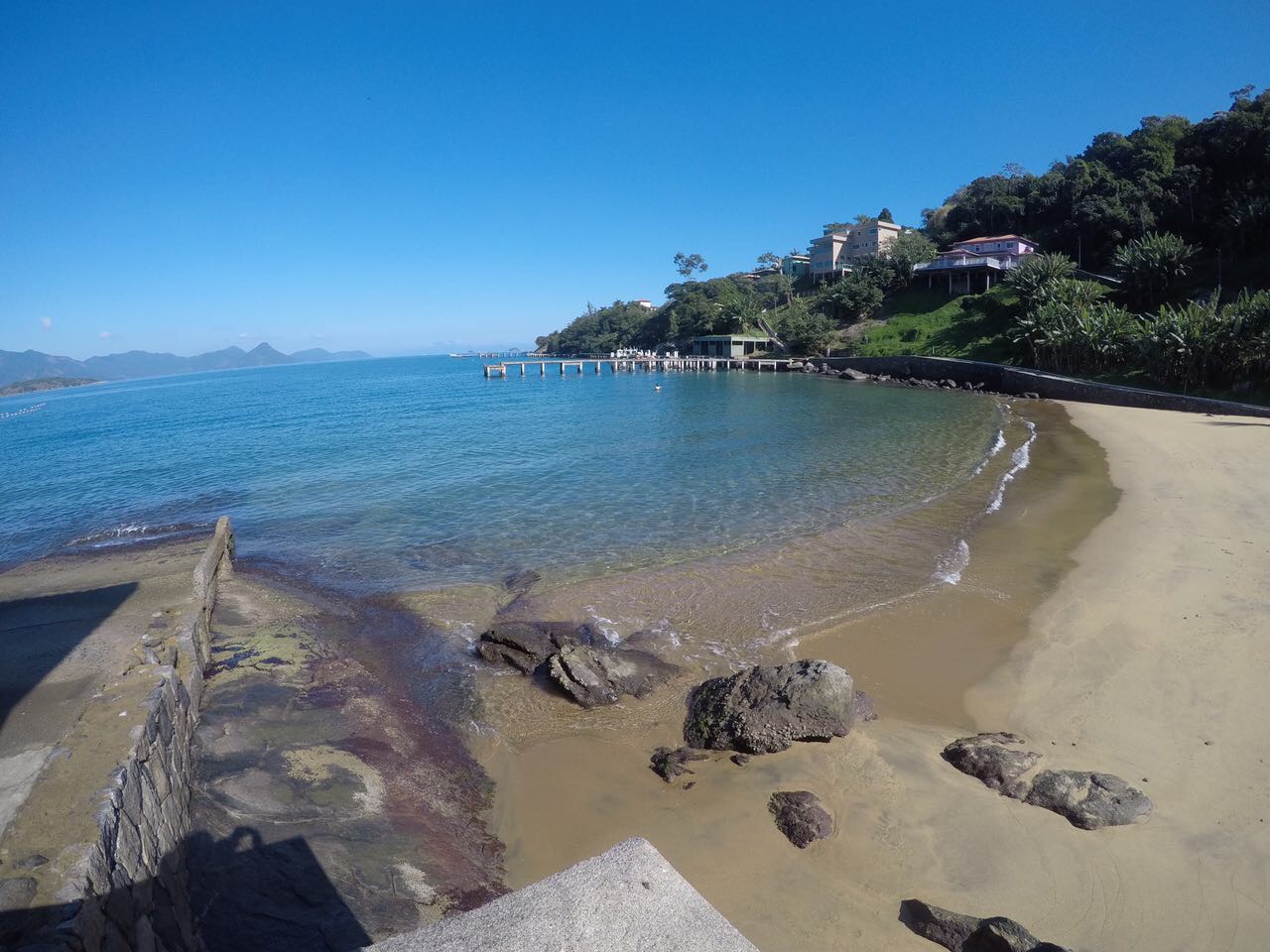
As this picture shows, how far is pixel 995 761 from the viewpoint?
6457 mm

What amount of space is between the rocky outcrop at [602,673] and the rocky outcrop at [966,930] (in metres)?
4.01

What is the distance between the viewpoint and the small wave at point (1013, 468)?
16.7 meters

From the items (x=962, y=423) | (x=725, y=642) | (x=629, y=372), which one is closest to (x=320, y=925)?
(x=725, y=642)

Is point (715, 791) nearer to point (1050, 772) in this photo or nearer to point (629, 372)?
point (1050, 772)

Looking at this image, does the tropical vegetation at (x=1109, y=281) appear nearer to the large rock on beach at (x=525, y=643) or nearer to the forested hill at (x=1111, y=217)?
the forested hill at (x=1111, y=217)

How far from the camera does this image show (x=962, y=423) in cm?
3122

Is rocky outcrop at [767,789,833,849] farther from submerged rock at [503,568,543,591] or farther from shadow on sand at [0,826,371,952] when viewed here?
submerged rock at [503,568,543,591]

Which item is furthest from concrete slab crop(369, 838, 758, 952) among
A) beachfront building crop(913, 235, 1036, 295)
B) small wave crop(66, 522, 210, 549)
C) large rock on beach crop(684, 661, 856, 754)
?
beachfront building crop(913, 235, 1036, 295)

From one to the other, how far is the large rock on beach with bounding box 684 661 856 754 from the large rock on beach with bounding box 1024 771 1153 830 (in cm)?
191

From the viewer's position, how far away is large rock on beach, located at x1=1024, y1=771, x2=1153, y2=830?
18.6 feet

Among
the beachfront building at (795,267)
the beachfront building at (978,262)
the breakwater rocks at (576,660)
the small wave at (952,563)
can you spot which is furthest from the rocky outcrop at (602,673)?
the beachfront building at (795,267)

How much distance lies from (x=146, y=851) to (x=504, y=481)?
17.1 metres

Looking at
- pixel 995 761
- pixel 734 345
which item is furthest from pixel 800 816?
pixel 734 345

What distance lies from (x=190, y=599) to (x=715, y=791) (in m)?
8.03
